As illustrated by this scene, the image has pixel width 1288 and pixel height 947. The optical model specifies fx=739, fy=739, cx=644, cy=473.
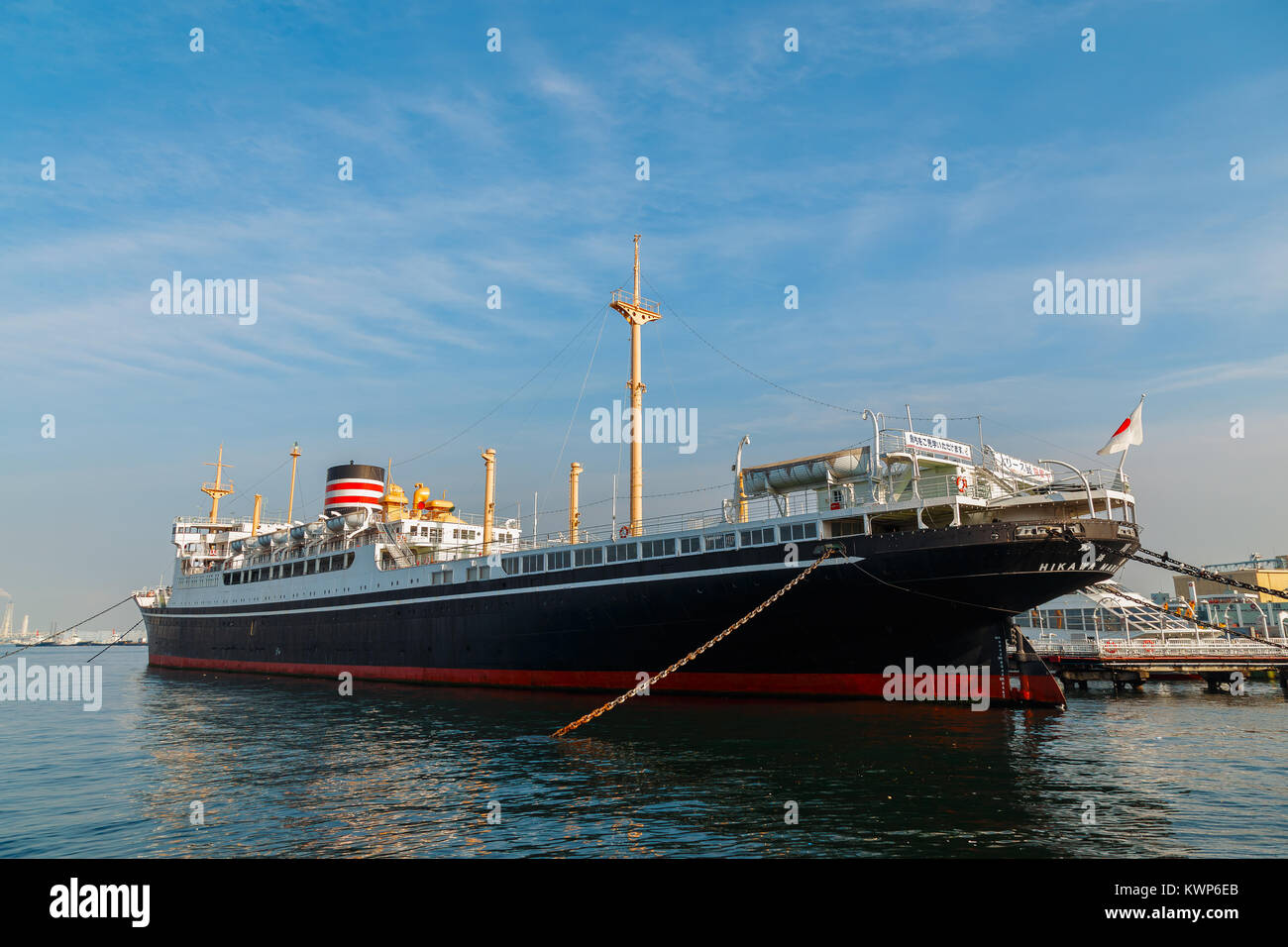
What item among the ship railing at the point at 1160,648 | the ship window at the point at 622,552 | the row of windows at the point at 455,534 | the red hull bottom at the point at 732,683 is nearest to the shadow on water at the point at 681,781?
the red hull bottom at the point at 732,683

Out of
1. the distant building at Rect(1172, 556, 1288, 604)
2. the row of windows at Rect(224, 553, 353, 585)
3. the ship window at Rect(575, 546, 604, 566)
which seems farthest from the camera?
the distant building at Rect(1172, 556, 1288, 604)

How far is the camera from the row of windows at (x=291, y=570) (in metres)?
48.7

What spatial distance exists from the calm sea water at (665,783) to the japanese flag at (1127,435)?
32.5ft

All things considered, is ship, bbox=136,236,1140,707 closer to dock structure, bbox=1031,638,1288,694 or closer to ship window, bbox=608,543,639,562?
ship window, bbox=608,543,639,562

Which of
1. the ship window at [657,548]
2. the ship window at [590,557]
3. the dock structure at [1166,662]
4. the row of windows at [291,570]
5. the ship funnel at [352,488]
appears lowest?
the dock structure at [1166,662]

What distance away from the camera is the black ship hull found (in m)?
25.6

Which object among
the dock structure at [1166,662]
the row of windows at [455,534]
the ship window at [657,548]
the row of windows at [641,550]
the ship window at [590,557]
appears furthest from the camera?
the row of windows at [455,534]

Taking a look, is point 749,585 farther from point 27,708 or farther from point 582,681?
point 27,708

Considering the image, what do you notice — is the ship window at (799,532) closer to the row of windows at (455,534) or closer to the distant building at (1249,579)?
the row of windows at (455,534)

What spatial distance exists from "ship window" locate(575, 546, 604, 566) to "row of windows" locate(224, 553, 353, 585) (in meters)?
21.0

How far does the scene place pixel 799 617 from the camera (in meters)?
27.8

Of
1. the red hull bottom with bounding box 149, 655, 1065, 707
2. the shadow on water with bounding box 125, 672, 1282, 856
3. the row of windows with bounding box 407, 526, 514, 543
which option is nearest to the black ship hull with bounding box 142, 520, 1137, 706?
the red hull bottom with bounding box 149, 655, 1065, 707

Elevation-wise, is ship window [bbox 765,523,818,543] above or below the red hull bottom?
above
